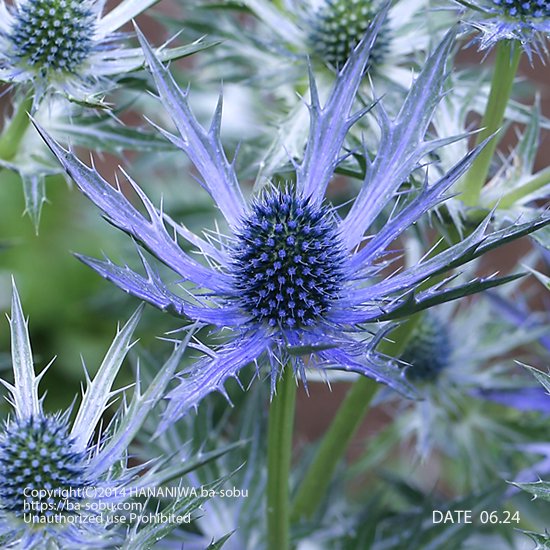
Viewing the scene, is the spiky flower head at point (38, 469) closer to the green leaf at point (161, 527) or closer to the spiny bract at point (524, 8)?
the green leaf at point (161, 527)

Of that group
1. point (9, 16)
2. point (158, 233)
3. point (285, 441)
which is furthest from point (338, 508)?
point (9, 16)

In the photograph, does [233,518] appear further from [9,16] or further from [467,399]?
[9,16]

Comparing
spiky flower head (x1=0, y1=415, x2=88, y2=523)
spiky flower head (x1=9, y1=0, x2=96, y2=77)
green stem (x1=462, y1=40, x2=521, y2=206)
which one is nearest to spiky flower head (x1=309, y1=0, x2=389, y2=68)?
green stem (x1=462, y1=40, x2=521, y2=206)

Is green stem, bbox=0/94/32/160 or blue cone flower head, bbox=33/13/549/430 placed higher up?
green stem, bbox=0/94/32/160

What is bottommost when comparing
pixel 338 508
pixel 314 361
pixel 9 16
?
pixel 338 508

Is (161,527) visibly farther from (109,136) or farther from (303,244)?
(109,136)

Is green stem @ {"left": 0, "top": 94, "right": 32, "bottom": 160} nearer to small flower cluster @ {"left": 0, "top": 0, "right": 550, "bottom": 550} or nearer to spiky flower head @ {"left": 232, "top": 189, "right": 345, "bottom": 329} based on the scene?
small flower cluster @ {"left": 0, "top": 0, "right": 550, "bottom": 550}

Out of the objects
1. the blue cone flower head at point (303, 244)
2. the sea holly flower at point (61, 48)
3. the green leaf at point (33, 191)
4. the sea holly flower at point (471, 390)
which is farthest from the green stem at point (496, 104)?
the green leaf at point (33, 191)

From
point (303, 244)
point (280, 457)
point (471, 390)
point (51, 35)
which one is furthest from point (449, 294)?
point (471, 390)
